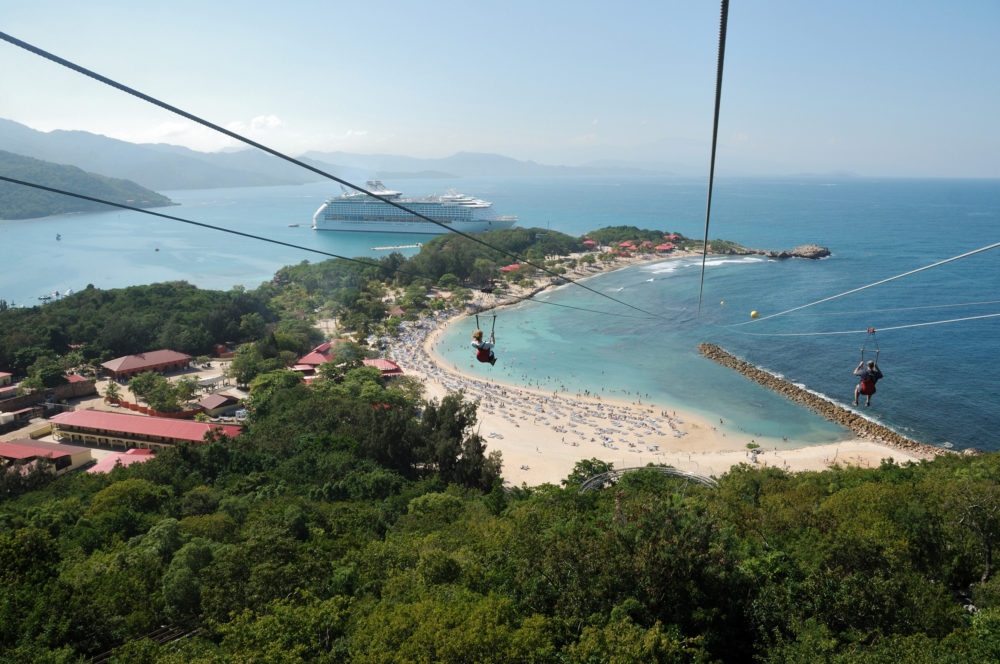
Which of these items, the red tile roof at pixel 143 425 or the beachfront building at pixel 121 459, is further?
the red tile roof at pixel 143 425

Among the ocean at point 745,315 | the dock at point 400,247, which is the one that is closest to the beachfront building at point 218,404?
the ocean at point 745,315

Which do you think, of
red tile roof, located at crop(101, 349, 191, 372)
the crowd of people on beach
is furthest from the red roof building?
red tile roof, located at crop(101, 349, 191, 372)

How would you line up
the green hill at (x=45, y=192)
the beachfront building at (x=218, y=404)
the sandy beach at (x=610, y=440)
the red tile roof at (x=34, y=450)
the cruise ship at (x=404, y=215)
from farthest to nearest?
the green hill at (x=45, y=192) → the cruise ship at (x=404, y=215) → the beachfront building at (x=218, y=404) → the sandy beach at (x=610, y=440) → the red tile roof at (x=34, y=450)

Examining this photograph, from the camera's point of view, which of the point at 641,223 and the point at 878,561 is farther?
the point at 641,223

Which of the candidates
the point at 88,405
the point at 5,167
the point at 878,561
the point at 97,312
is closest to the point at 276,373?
the point at 88,405

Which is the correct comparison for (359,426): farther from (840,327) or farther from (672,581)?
(840,327)

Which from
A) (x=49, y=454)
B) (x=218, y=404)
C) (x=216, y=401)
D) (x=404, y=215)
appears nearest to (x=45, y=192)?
(x=404, y=215)

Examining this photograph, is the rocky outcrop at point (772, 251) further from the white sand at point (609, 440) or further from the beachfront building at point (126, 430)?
the beachfront building at point (126, 430)
